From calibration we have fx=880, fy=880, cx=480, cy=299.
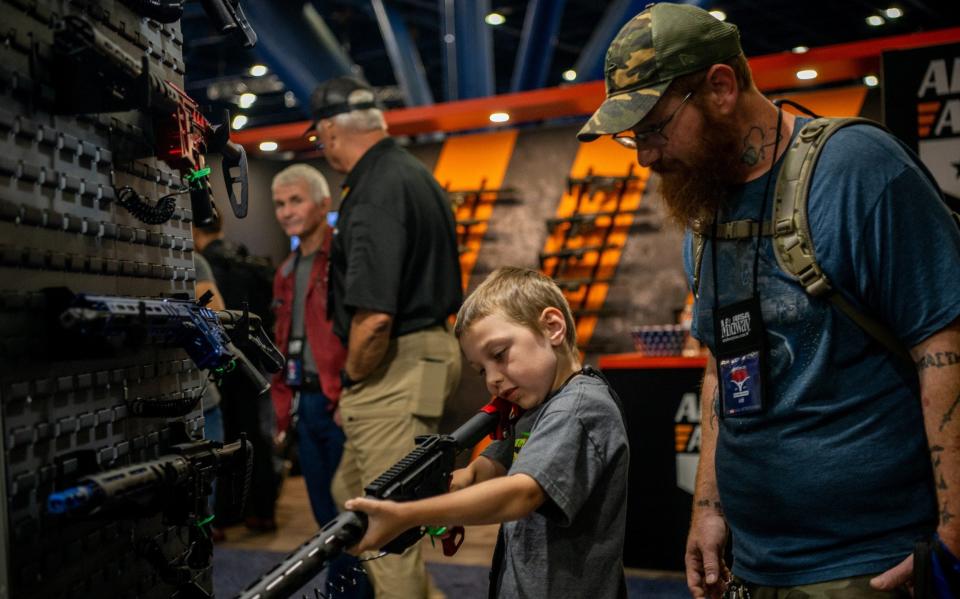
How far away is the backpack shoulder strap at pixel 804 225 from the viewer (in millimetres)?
1320

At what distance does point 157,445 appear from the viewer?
1.20 metres

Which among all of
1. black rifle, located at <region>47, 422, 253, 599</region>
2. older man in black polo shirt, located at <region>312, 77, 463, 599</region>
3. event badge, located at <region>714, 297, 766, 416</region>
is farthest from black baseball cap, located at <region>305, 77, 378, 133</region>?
black rifle, located at <region>47, 422, 253, 599</region>

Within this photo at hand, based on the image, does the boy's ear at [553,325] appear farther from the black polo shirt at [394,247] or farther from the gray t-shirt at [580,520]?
the black polo shirt at [394,247]

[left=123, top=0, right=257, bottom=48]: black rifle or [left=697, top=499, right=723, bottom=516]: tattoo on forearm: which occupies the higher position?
[left=123, top=0, right=257, bottom=48]: black rifle

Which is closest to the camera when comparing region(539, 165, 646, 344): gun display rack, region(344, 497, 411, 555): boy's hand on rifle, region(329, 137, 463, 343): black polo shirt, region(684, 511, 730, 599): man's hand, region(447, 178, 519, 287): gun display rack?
region(344, 497, 411, 555): boy's hand on rifle

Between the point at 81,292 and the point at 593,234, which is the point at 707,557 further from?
the point at 593,234

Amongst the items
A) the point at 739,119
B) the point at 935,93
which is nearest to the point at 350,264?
the point at 739,119

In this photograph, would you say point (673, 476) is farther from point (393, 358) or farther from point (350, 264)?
point (350, 264)

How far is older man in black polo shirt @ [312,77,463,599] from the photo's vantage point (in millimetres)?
2730

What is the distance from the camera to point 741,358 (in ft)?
4.73

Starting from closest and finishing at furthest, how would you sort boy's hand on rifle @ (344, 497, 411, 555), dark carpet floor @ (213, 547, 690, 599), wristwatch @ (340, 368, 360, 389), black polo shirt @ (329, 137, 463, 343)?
boy's hand on rifle @ (344, 497, 411, 555)
black polo shirt @ (329, 137, 463, 343)
wristwatch @ (340, 368, 360, 389)
dark carpet floor @ (213, 547, 690, 599)

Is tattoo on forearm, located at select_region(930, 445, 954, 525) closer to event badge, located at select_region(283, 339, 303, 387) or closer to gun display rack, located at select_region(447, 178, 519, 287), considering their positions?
event badge, located at select_region(283, 339, 303, 387)

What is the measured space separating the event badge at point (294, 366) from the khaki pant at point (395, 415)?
0.38 meters

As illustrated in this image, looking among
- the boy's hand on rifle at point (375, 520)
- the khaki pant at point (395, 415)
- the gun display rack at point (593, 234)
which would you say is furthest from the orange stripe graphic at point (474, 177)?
the boy's hand on rifle at point (375, 520)
